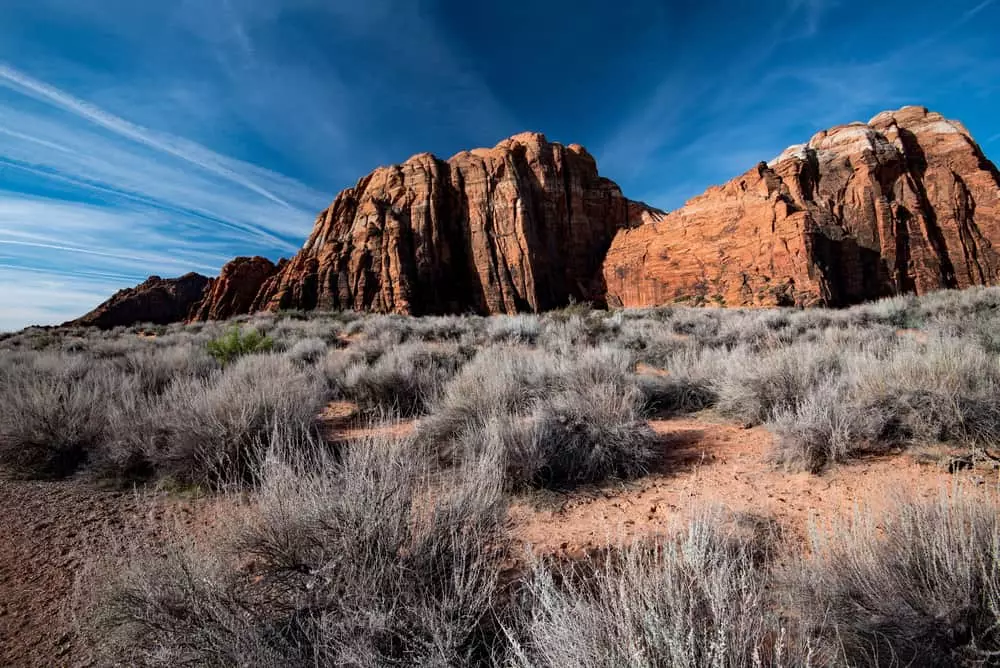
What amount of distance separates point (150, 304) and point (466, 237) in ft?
141

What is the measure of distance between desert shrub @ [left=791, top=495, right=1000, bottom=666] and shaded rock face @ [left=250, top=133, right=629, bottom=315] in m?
33.1

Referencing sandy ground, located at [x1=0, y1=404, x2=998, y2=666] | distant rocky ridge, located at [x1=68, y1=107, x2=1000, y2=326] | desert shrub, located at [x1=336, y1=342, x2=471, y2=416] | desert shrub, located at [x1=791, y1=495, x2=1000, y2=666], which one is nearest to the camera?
desert shrub, located at [x1=791, y1=495, x2=1000, y2=666]

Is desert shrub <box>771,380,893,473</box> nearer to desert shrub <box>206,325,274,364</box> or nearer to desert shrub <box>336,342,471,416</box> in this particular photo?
desert shrub <box>336,342,471,416</box>

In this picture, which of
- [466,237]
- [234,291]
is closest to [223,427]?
[466,237]

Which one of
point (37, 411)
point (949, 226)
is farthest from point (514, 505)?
point (949, 226)

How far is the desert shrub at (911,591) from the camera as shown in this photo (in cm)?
124

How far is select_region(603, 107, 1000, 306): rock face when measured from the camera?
28.6 meters

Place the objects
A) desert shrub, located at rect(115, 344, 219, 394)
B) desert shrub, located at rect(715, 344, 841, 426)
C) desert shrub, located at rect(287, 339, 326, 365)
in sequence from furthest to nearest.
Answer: desert shrub, located at rect(287, 339, 326, 365) < desert shrub, located at rect(115, 344, 219, 394) < desert shrub, located at rect(715, 344, 841, 426)

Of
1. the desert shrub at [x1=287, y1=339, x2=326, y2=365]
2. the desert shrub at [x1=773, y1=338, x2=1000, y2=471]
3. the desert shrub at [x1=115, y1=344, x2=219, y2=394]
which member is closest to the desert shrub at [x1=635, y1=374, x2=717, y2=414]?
the desert shrub at [x1=773, y1=338, x2=1000, y2=471]

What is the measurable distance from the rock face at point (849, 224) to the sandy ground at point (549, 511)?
28.9 m

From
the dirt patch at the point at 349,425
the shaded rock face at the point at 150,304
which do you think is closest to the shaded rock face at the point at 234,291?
the shaded rock face at the point at 150,304

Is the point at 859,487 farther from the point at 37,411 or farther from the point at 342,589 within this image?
the point at 37,411

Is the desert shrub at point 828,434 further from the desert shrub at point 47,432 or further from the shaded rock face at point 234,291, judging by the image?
the shaded rock face at point 234,291

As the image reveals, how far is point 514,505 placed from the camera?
2.77 metres
